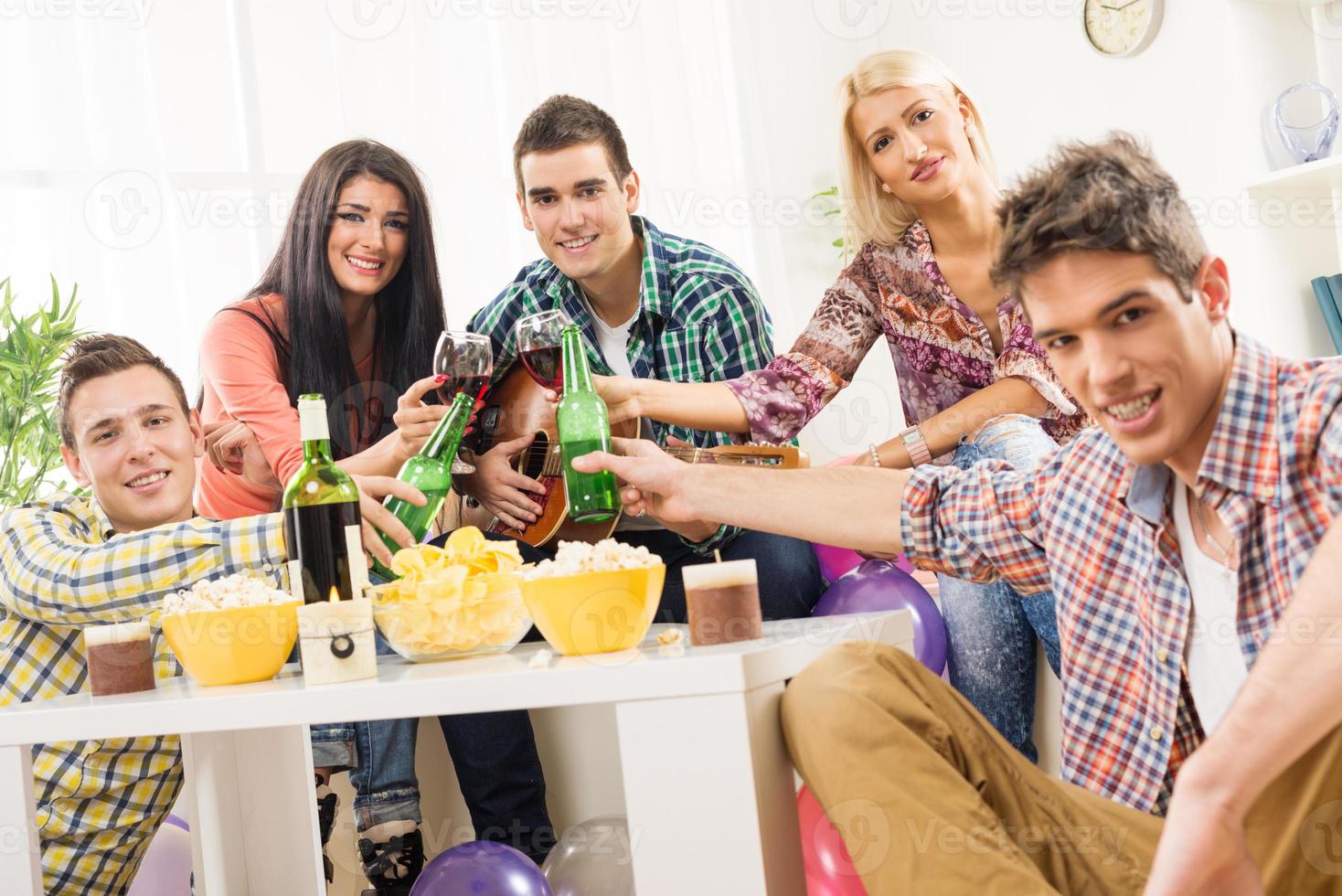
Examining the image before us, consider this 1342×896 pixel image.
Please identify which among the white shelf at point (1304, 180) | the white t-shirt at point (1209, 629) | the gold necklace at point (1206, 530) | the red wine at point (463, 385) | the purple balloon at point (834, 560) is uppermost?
the white shelf at point (1304, 180)

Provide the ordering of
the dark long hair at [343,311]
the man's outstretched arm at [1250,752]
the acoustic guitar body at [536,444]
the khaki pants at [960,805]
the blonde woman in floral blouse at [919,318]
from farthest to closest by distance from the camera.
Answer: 1. the dark long hair at [343,311]
2. the blonde woman in floral blouse at [919,318]
3. the acoustic guitar body at [536,444]
4. the khaki pants at [960,805]
5. the man's outstretched arm at [1250,752]

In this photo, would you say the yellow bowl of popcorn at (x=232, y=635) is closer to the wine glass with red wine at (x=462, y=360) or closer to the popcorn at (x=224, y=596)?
the popcorn at (x=224, y=596)

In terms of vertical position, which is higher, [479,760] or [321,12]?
[321,12]

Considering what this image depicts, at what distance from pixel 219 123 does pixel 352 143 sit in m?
1.11

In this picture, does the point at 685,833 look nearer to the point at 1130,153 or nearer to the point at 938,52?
the point at 1130,153

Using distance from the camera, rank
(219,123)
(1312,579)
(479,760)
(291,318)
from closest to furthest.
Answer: (1312,579) < (479,760) < (291,318) < (219,123)

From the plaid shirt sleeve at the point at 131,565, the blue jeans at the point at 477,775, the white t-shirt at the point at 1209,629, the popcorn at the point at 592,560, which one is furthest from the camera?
the blue jeans at the point at 477,775

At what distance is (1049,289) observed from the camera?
1.11 meters

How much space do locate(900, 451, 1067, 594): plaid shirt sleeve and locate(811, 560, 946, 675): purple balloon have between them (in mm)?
587

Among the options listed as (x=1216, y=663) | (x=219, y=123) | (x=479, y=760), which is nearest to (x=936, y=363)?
(x=479, y=760)

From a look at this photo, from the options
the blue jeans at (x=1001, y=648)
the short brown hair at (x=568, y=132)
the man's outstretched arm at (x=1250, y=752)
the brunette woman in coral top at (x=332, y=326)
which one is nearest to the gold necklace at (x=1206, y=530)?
the man's outstretched arm at (x=1250, y=752)

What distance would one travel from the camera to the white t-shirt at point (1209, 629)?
107 centimetres

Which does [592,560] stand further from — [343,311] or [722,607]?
[343,311]

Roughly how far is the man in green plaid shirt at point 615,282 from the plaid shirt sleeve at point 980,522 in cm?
85
